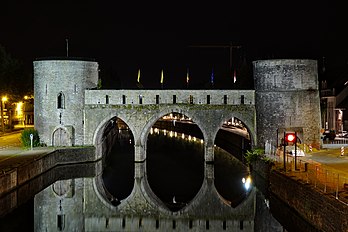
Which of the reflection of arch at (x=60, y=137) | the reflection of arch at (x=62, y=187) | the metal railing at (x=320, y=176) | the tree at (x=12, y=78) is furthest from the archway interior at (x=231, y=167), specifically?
the tree at (x=12, y=78)

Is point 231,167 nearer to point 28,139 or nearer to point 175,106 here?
point 175,106

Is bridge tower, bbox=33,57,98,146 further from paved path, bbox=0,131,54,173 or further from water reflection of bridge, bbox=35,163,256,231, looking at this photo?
water reflection of bridge, bbox=35,163,256,231

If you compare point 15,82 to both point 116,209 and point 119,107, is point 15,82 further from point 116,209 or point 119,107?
point 116,209

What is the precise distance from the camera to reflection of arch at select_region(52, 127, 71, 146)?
42.8 m

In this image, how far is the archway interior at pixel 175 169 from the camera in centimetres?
3250

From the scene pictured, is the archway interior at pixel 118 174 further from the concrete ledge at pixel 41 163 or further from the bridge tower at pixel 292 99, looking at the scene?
the bridge tower at pixel 292 99

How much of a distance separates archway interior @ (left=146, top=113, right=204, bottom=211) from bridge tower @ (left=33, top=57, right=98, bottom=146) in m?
7.26

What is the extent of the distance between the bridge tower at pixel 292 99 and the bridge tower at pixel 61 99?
50.3 feet

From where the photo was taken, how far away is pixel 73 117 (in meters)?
42.7

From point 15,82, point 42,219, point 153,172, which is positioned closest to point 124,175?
point 153,172

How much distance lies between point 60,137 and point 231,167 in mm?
14622

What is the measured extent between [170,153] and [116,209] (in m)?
26.4

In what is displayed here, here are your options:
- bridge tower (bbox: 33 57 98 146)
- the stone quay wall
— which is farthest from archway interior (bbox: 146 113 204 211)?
bridge tower (bbox: 33 57 98 146)

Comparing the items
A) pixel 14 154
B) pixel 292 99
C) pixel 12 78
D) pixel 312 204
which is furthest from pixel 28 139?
pixel 312 204
